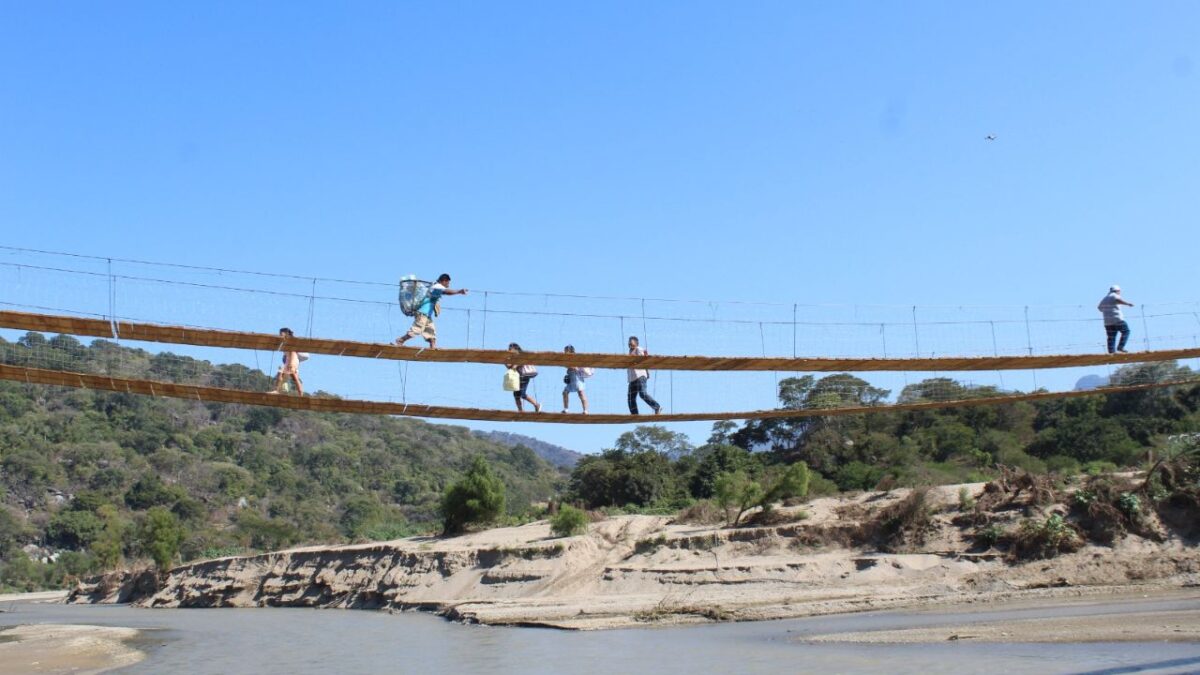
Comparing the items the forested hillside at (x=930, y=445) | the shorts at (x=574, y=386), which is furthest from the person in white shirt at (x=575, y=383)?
the forested hillside at (x=930, y=445)

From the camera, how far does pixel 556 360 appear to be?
51.9 feet

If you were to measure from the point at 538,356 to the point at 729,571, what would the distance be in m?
12.5

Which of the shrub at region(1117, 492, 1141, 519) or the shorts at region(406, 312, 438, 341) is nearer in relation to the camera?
the shorts at region(406, 312, 438, 341)

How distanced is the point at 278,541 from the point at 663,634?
54.2m

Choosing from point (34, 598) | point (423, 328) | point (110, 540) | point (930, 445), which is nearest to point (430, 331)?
point (423, 328)

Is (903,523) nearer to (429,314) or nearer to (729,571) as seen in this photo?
(729,571)

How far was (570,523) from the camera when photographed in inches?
1307

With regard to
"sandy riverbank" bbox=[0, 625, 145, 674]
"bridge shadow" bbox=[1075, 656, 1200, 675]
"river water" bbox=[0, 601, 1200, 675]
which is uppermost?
"bridge shadow" bbox=[1075, 656, 1200, 675]

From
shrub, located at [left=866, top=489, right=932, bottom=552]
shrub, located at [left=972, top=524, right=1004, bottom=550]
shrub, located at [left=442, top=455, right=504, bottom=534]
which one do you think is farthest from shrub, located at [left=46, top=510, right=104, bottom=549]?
shrub, located at [left=972, top=524, right=1004, bottom=550]

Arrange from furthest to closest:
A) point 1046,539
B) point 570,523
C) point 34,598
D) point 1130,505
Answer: point 34,598
point 570,523
point 1130,505
point 1046,539

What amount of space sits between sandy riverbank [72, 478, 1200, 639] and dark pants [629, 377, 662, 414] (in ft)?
19.1

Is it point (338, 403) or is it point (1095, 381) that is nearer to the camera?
point (338, 403)

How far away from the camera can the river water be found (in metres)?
14.6

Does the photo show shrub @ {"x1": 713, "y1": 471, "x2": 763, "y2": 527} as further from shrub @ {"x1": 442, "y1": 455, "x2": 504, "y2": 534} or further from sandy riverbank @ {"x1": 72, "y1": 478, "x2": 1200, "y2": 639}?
shrub @ {"x1": 442, "y1": 455, "x2": 504, "y2": 534}
